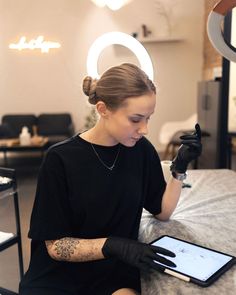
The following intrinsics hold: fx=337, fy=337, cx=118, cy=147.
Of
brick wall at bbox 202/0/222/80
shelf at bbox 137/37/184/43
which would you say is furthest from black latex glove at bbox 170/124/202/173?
shelf at bbox 137/37/184/43

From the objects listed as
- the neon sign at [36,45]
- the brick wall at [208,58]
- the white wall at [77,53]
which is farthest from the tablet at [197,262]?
the neon sign at [36,45]

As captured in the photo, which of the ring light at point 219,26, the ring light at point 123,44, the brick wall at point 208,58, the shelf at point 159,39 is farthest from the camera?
the shelf at point 159,39

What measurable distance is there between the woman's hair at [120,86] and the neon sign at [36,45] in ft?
14.4

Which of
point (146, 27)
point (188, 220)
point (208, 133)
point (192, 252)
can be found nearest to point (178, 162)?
point (188, 220)

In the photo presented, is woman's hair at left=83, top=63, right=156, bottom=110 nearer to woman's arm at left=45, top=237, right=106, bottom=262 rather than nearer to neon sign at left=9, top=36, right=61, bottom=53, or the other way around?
woman's arm at left=45, top=237, right=106, bottom=262

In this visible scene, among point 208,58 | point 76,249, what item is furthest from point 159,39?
point 76,249

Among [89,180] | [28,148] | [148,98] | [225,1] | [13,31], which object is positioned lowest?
[28,148]

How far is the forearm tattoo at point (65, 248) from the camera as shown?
1060mm

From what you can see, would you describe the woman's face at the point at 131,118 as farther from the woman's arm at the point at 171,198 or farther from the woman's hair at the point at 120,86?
the woman's arm at the point at 171,198

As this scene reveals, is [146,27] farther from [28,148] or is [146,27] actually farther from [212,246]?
[212,246]

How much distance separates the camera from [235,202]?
151 cm

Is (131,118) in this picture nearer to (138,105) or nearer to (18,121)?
(138,105)

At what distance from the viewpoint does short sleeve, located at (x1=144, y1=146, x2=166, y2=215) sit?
4.37 ft

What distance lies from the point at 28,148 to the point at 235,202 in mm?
3269
